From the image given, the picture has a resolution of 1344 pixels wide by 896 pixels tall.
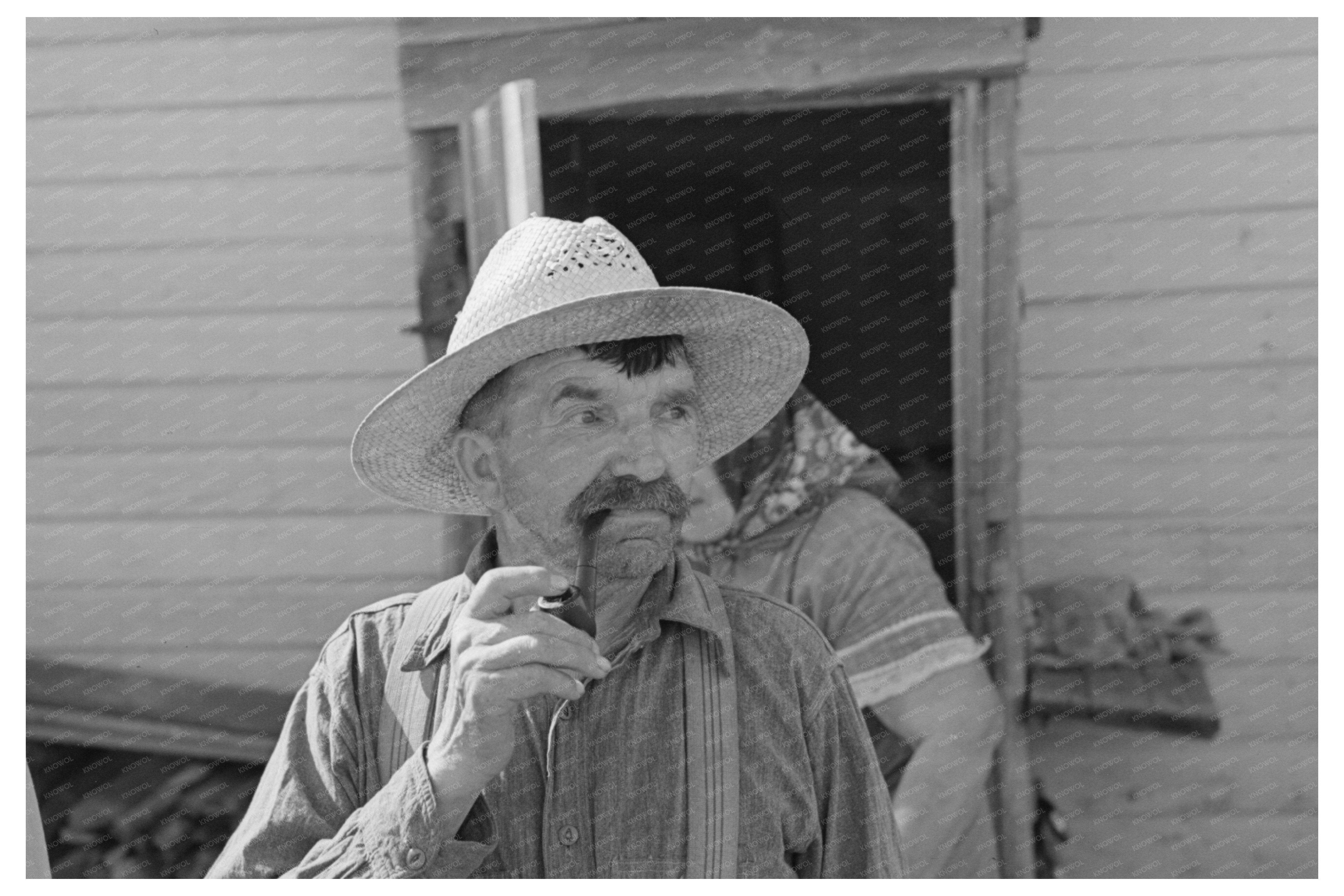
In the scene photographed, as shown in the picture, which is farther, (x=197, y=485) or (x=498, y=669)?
(x=197, y=485)

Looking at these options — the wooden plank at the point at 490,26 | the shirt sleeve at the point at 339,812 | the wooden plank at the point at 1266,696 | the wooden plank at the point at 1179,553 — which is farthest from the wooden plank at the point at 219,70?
the wooden plank at the point at 1266,696

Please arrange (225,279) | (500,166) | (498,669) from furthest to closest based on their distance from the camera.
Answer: (225,279) → (500,166) → (498,669)

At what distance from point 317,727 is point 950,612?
1.92 metres

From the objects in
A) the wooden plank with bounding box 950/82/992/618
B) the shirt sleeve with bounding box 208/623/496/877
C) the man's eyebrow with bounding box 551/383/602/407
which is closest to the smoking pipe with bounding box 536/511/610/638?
the man's eyebrow with bounding box 551/383/602/407

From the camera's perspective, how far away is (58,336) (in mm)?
3504

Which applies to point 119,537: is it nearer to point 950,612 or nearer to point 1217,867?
point 950,612

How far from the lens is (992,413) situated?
3234 mm

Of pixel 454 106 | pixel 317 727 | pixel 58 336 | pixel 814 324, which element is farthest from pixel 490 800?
pixel 814 324

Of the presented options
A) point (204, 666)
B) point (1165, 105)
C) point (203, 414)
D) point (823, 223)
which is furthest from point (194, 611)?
point (1165, 105)

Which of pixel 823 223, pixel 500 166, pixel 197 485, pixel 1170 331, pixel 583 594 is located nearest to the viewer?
pixel 583 594

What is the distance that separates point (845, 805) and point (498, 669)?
577 mm

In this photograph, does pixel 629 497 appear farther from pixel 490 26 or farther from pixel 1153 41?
pixel 1153 41

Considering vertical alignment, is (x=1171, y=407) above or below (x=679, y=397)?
below

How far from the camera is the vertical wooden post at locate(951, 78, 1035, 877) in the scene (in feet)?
10.3
